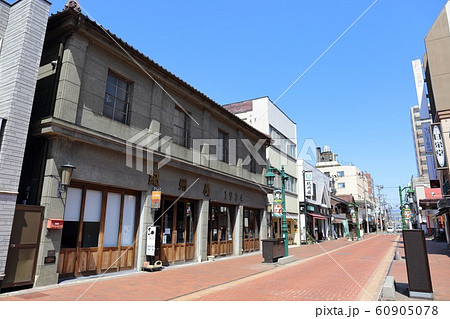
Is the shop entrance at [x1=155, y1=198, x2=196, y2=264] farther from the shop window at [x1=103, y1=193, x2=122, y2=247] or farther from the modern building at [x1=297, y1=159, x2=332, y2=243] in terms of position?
the modern building at [x1=297, y1=159, x2=332, y2=243]

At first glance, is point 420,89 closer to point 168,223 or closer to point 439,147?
point 439,147

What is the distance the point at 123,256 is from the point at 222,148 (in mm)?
8453

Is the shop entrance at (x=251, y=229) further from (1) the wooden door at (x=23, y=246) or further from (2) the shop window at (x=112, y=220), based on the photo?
(1) the wooden door at (x=23, y=246)

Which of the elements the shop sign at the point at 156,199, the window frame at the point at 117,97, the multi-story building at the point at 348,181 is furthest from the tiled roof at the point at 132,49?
the multi-story building at the point at 348,181

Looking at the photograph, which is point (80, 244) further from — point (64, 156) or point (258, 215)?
point (258, 215)

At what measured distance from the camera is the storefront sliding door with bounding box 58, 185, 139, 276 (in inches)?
357

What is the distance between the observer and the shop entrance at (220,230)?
15609mm

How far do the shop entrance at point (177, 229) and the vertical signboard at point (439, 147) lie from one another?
12.9 meters

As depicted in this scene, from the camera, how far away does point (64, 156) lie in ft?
28.3

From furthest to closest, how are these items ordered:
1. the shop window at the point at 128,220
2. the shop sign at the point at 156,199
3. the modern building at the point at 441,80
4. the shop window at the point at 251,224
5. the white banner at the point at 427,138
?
the white banner at the point at 427,138
the shop window at the point at 251,224
the modern building at the point at 441,80
the shop sign at the point at 156,199
the shop window at the point at 128,220

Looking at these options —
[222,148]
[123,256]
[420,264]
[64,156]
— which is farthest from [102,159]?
[420,264]

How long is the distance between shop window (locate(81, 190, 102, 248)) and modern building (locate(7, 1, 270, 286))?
0.03 meters
